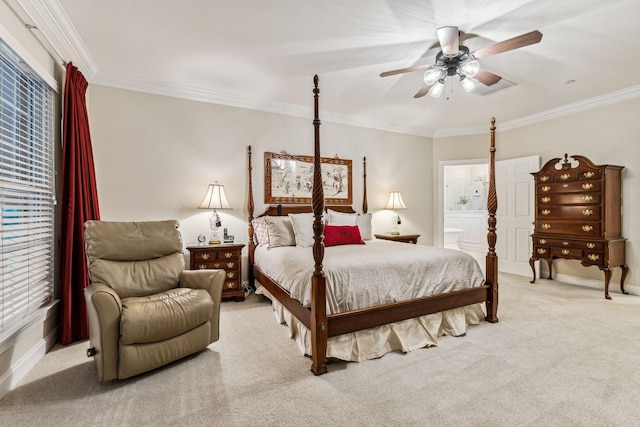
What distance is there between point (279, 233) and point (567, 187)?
3.96 metres

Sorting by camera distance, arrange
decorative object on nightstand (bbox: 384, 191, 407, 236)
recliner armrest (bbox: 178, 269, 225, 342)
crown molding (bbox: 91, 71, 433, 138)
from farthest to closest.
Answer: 1. decorative object on nightstand (bbox: 384, 191, 407, 236)
2. crown molding (bbox: 91, 71, 433, 138)
3. recliner armrest (bbox: 178, 269, 225, 342)

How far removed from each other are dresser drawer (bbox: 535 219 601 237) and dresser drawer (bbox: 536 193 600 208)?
0.84ft

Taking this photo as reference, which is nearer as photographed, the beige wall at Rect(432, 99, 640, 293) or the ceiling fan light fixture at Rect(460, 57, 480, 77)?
the ceiling fan light fixture at Rect(460, 57, 480, 77)

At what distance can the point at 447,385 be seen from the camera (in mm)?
1959

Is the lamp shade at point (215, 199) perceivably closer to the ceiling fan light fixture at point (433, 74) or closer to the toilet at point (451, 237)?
the ceiling fan light fixture at point (433, 74)

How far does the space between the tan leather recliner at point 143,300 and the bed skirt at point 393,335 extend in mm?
717

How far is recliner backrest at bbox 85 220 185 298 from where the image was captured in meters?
2.32

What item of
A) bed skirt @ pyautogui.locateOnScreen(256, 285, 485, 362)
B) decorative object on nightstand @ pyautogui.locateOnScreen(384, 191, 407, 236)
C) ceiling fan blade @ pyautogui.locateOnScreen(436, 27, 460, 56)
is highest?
ceiling fan blade @ pyautogui.locateOnScreen(436, 27, 460, 56)

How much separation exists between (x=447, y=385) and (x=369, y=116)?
399 centimetres

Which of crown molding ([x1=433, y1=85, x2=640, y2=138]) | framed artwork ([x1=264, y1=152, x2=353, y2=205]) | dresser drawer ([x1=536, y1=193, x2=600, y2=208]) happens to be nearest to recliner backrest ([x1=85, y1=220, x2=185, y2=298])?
framed artwork ([x1=264, y1=152, x2=353, y2=205])

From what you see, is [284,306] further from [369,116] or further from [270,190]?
[369,116]

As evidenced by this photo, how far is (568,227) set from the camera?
4.18m

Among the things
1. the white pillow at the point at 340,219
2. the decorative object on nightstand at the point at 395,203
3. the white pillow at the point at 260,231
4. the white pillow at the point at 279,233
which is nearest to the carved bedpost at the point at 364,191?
the decorative object on nightstand at the point at 395,203

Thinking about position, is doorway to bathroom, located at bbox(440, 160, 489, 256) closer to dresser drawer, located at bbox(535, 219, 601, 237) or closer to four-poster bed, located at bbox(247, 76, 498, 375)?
dresser drawer, located at bbox(535, 219, 601, 237)
